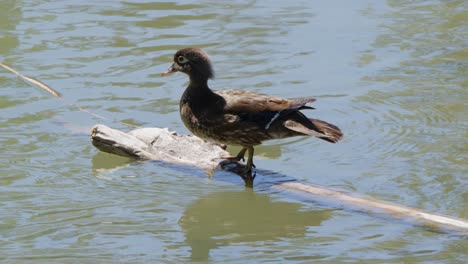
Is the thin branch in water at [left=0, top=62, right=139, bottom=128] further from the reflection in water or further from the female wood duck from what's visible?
the reflection in water

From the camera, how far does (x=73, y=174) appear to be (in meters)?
8.73

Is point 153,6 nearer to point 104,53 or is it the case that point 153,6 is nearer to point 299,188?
point 104,53

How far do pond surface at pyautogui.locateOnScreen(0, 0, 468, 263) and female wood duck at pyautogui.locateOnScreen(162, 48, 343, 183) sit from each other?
Answer: 331 mm

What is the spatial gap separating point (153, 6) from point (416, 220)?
285 inches

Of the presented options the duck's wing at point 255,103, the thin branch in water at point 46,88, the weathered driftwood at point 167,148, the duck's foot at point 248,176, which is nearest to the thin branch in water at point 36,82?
the thin branch in water at point 46,88

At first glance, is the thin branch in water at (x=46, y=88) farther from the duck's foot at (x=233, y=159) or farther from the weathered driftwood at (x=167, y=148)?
the duck's foot at (x=233, y=159)

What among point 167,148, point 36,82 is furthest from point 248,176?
point 36,82

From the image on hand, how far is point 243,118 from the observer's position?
8.41 meters

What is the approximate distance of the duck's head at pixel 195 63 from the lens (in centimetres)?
873

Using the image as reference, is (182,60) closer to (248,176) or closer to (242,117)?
(242,117)

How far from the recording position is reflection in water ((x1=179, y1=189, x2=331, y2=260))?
7468 mm

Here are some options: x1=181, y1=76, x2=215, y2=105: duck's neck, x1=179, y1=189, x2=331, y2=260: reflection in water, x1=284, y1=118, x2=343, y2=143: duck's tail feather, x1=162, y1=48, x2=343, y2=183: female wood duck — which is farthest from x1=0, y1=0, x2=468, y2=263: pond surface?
x1=181, y1=76, x2=215, y2=105: duck's neck

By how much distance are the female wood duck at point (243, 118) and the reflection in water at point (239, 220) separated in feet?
1.10

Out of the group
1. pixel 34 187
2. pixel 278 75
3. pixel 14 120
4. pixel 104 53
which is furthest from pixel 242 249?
pixel 104 53
